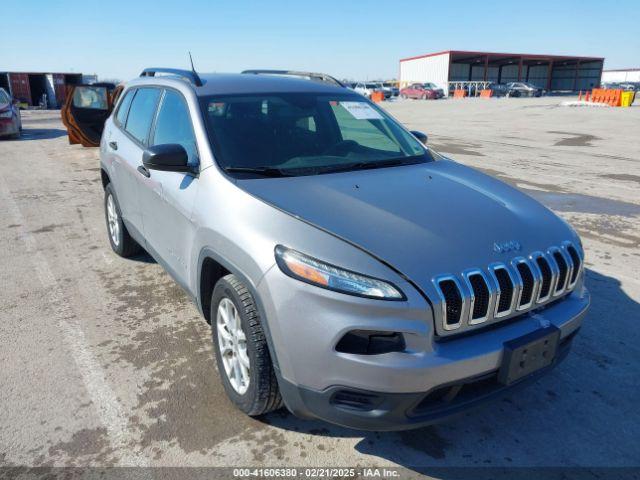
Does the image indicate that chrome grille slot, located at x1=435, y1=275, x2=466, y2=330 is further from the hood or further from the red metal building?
the red metal building

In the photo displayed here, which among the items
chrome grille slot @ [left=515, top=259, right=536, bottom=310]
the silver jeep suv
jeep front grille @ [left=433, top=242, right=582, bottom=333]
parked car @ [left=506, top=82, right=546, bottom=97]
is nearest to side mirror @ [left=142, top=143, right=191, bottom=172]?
the silver jeep suv

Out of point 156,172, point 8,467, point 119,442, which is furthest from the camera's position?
point 156,172

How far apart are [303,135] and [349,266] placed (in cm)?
151

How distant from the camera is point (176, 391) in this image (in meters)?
2.90

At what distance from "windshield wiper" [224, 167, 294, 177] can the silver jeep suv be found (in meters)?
0.01

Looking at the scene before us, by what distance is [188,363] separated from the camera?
125 inches

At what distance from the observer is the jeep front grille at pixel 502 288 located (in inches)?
80.9

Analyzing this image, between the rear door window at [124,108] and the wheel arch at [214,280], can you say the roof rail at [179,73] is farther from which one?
the wheel arch at [214,280]

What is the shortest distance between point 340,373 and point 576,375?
5.97ft

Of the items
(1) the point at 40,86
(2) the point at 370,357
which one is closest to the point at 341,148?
(2) the point at 370,357

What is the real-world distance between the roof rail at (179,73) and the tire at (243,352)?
1618 millimetres

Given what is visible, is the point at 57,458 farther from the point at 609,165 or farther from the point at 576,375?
the point at 609,165

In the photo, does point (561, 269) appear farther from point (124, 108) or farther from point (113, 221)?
point (113, 221)

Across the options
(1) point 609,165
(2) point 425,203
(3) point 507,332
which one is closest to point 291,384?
(3) point 507,332
